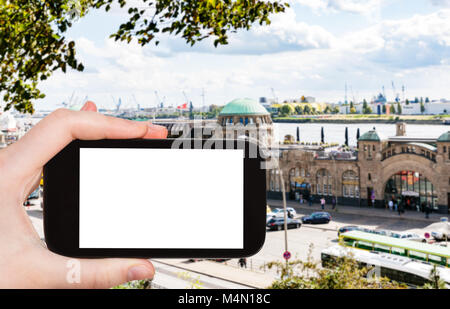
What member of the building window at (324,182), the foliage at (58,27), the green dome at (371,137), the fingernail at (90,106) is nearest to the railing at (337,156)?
the building window at (324,182)

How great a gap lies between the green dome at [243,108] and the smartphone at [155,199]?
79.6 meters

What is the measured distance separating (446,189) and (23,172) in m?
54.8

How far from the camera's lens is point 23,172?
7.93ft

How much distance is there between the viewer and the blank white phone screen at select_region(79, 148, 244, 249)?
247 centimetres

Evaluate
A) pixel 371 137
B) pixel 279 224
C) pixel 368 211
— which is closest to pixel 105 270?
pixel 279 224

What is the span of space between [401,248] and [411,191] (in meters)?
24.8

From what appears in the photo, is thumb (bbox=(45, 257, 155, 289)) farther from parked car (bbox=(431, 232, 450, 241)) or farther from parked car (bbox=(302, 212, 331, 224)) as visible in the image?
parked car (bbox=(302, 212, 331, 224))

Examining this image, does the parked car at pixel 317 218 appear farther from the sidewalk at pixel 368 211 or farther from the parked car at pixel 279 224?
the sidewalk at pixel 368 211

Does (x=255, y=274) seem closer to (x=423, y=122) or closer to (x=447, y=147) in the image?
(x=447, y=147)

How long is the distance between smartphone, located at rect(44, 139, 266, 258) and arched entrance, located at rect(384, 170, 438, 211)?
5445cm

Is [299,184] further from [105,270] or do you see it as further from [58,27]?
[105,270]

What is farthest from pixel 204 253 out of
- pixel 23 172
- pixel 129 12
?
pixel 129 12

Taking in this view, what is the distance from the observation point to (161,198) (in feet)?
8.10

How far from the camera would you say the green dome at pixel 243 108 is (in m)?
82.2
